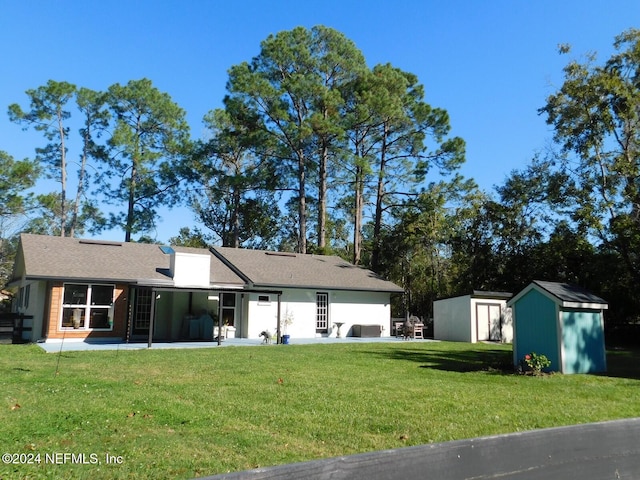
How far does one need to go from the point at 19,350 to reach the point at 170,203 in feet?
69.6

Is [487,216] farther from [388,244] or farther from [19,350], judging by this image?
[19,350]

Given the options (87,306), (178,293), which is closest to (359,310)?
(178,293)

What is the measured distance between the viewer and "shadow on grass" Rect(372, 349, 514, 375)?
11.7 metres

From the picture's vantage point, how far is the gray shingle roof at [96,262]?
17305mm

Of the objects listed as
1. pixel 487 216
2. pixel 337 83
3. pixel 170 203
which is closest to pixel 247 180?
pixel 170 203

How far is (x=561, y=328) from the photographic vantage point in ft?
38.0

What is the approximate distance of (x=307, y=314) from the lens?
22453mm

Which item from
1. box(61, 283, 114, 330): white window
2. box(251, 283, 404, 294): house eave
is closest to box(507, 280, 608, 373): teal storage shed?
box(251, 283, 404, 294): house eave

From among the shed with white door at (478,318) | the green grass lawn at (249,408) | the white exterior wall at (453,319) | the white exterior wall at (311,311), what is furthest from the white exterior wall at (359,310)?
the green grass lawn at (249,408)

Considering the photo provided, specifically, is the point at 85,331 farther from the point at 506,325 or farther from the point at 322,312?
the point at 506,325

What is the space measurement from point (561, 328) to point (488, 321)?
38.0 feet

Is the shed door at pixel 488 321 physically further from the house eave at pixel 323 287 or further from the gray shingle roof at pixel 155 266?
the gray shingle roof at pixel 155 266

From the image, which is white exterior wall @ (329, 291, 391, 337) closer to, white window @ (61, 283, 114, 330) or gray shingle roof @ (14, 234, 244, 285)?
gray shingle roof @ (14, 234, 244, 285)

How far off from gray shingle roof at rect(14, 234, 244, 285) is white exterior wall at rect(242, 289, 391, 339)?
1711 mm
